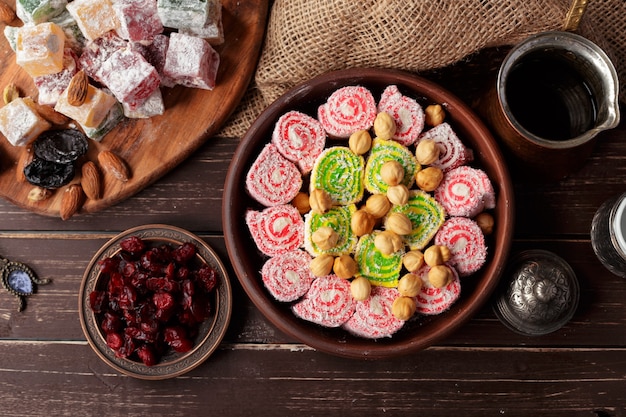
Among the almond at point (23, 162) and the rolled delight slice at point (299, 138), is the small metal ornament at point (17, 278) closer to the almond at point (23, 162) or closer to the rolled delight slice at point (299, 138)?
the almond at point (23, 162)

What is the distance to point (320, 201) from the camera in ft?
4.01

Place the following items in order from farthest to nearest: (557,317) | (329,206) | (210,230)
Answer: (210,230) → (557,317) → (329,206)

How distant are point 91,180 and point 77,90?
8.2 inches

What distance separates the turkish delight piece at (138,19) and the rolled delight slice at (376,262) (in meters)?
0.62

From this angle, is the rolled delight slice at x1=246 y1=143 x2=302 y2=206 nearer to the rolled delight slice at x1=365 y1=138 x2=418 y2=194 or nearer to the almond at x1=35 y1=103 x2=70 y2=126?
the rolled delight slice at x1=365 y1=138 x2=418 y2=194

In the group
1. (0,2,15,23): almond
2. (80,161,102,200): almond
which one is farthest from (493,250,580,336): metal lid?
(0,2,15,23): almond

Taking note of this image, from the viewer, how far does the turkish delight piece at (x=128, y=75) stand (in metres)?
1.30

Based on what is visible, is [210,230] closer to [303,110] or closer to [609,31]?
[303,110]

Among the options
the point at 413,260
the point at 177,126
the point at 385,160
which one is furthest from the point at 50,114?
the point at 413,260

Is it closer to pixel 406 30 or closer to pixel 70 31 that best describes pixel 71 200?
pixel 70 31

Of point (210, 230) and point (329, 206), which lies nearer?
point (329, 206)

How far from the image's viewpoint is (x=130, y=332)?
135 centimetres

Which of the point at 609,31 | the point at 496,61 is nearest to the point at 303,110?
the point at 496,61

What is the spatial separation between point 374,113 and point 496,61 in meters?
0.32
